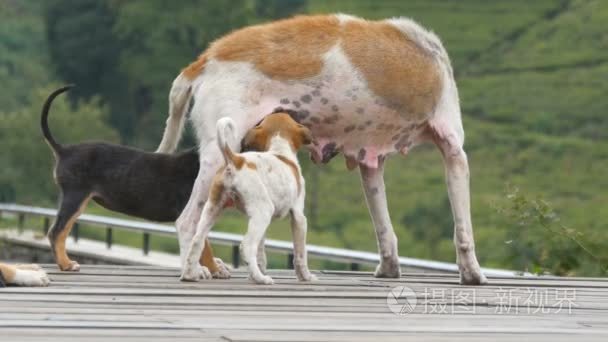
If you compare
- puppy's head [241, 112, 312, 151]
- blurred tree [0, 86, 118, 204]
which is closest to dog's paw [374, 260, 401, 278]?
puppy's head [241, 112, 312, 151]

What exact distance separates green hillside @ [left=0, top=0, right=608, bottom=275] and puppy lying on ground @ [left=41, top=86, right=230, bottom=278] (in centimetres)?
2450

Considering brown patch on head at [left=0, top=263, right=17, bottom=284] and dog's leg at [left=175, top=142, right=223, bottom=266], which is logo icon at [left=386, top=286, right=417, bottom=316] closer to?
dog's leg at [left=175, top=142, right=223, bottom=266]

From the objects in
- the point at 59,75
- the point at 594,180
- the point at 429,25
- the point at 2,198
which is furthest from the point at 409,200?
the point at 59,75

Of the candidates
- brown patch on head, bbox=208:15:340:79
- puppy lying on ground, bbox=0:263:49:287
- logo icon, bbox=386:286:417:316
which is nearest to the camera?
logo icon, bbox=386:286:417:316

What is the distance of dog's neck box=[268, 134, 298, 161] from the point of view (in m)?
7.84

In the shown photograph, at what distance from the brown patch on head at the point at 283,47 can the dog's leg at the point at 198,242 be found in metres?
1.02

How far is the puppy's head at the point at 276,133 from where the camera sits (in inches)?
314

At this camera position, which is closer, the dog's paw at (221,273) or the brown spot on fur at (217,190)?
the brown spot on fur at (217,190)

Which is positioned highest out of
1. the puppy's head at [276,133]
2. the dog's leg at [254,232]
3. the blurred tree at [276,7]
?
the blurred tree at [276,7]

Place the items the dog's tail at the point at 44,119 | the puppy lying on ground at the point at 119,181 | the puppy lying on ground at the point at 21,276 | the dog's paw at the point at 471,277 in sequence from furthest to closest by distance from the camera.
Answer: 1. the dog's tail at the point at 44,119
2. the puppy lying on ground at the point at 119,181
3. the dog's paw at the point at 471,277
4. the puppy lying on ground at the point at 21,276

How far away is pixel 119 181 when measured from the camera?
925 cm

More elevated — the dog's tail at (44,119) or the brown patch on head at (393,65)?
the brown patch on head at (393,65)

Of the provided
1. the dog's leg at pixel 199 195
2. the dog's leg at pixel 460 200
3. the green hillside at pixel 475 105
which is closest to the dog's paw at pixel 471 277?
the dog's leg at pixel 460 200

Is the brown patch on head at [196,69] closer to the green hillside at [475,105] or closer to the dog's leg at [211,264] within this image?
the dog's leg at [211,264]
